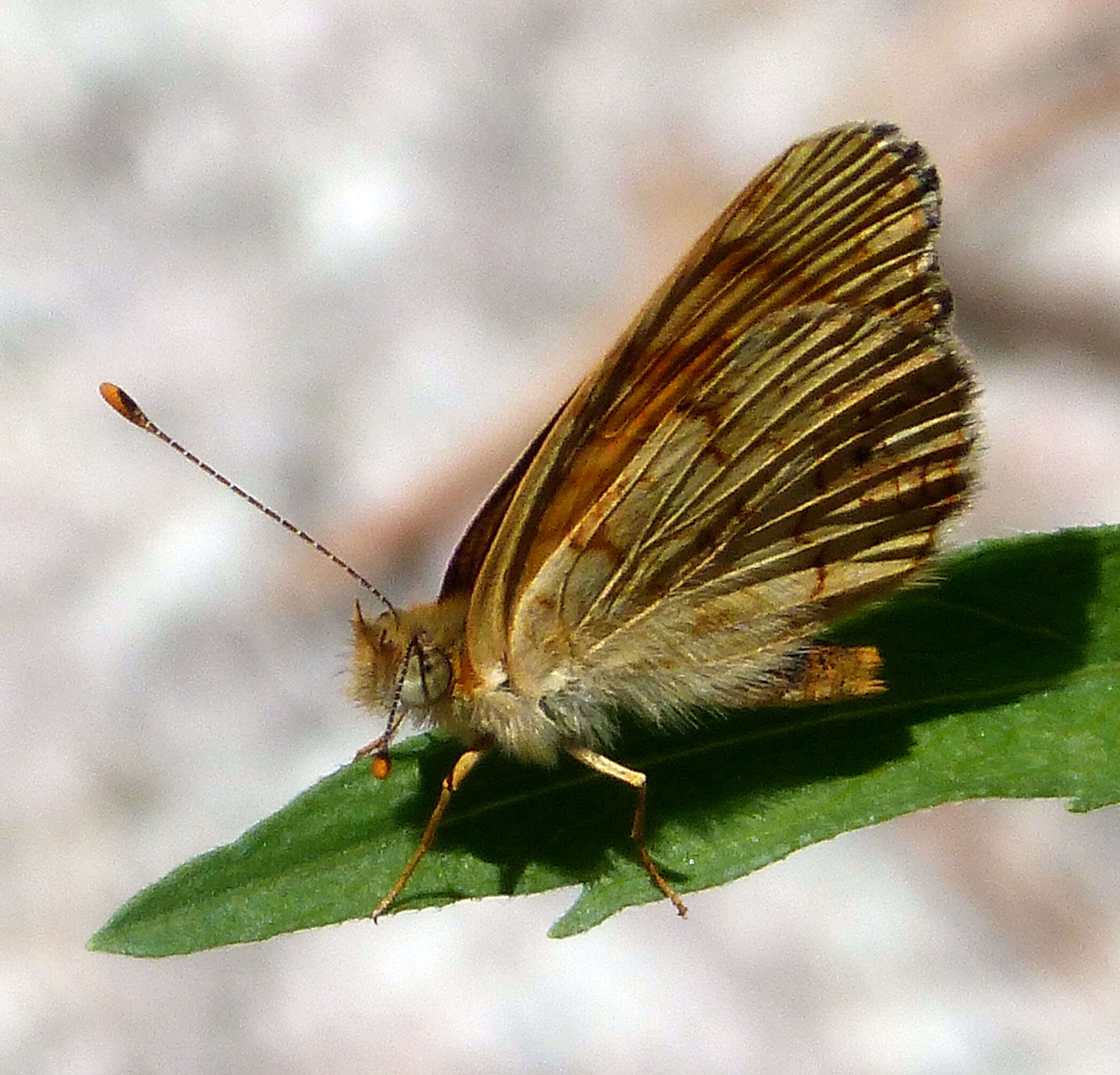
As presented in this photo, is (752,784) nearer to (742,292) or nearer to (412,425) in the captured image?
(742,292)

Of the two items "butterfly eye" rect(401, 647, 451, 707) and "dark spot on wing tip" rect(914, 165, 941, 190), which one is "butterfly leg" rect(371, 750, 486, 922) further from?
"dark spot on wing tip" rect(914, 165, 941, 190)

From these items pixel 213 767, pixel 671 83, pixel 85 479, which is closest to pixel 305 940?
pixel 213 767

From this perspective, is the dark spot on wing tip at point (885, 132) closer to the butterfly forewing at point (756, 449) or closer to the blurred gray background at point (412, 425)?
the butterfly forewing at point (756, 449)

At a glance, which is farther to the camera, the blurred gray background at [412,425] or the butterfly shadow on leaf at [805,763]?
the blurred gray background at [412,425]

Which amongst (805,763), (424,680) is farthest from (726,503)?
(424,680)

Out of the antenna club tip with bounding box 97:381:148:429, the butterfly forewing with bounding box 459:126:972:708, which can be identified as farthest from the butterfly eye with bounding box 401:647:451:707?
the antenna club tip with bounding box 97:381:148:429

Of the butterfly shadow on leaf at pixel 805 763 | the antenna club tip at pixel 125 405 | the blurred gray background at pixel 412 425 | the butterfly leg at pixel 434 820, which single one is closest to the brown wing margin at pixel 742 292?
the butterfly leg at pixel 434 820
